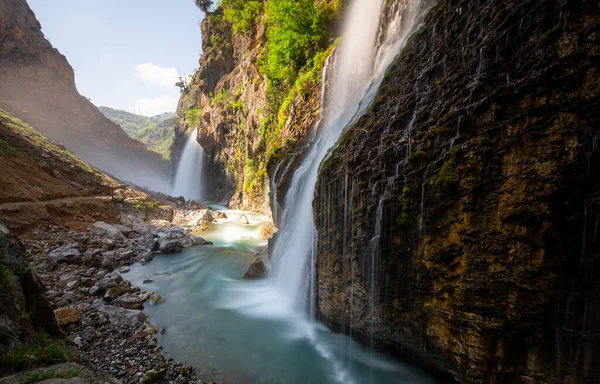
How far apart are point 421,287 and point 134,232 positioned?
17113 millimetres

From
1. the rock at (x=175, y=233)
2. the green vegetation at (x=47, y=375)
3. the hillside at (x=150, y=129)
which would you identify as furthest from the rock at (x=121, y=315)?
the hillside at (x=150, y=129)

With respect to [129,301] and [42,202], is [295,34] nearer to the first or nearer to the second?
[129,301]

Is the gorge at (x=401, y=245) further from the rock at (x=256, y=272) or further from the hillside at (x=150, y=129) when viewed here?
the hillside at (x=150, y=129)

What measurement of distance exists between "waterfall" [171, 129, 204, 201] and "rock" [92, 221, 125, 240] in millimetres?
31210

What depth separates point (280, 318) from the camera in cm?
755

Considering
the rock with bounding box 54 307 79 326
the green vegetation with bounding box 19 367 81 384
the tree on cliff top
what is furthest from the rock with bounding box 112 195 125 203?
the tree on cliff top

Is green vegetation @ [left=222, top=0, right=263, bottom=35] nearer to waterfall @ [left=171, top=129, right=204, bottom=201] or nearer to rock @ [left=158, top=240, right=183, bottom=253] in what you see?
rock @ [left=158, top=240, right=183, bottom=253]

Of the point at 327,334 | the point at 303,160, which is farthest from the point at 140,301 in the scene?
the point at 303,160

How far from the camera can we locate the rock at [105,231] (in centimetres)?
1348

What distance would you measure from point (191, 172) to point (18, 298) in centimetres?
4957

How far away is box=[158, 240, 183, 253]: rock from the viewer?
1373 centimetres

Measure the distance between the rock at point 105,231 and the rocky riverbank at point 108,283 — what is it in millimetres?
45

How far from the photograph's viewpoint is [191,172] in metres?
49.0

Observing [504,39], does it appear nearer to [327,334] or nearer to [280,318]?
[327,334]
